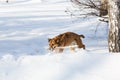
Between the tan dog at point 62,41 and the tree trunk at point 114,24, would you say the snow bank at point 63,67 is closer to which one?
the tree trunk at point 114,24

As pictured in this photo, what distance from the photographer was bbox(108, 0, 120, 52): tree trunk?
278 inches

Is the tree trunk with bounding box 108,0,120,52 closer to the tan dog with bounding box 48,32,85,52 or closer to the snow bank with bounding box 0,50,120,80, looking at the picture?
the tan dog with bounding box 48,32,85,52

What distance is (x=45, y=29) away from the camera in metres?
16.6

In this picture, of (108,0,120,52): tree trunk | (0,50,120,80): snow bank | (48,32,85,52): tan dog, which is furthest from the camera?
(48,32,85,52): tan dog

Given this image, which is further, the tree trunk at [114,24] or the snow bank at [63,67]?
the tree trunk at [114,24]

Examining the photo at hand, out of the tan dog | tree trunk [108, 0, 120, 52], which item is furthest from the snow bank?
the tan dog

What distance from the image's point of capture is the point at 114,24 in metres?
7.23

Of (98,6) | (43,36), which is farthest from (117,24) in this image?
(43,36)

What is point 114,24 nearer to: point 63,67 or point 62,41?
point 62,41

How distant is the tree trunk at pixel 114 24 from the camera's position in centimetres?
705

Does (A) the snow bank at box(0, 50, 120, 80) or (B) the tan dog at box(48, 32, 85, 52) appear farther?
(B) the tan dog at box(48, 32, 85, 52)

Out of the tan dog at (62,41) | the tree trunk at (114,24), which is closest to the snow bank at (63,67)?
the tree trunk at (114,24)

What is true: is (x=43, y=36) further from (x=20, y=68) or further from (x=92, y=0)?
(x=20, y=68)

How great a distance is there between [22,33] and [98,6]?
170 inches
